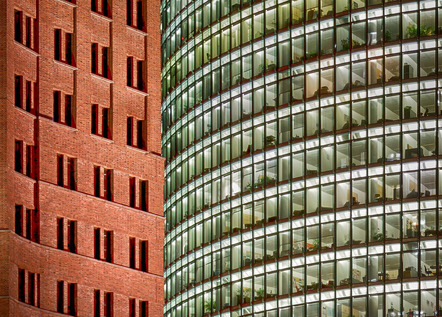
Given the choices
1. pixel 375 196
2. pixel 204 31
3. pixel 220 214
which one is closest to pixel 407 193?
pixel 375 196

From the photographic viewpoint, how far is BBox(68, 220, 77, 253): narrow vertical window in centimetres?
9231

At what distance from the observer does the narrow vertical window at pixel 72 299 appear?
91062 millimetres

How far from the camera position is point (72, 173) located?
9400 centimetres

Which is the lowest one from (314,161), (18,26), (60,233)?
(60,233)

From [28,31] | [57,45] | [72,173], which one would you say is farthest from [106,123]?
[28,31]

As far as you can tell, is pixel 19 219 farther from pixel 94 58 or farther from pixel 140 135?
pixel 94 58

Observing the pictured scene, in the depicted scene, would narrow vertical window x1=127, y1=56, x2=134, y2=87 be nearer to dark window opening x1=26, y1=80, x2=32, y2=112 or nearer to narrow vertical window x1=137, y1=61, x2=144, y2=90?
narrow vertical window x1=137, y1=61, x2=144, y2=90

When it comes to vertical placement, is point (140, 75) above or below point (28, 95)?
above

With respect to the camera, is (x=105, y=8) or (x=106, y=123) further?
(x=105, y=8)

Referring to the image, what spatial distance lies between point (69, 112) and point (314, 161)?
34.8 metres

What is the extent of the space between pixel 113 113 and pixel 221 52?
39.4 m

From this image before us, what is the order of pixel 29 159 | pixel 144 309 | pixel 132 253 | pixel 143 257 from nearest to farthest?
pixel 29 159, pixel 144 309, pixel 132 253, pixel 143 257

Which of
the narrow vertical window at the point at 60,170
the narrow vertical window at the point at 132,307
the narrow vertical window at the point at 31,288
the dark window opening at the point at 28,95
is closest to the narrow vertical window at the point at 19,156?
the dark window opening at the point at 28,95

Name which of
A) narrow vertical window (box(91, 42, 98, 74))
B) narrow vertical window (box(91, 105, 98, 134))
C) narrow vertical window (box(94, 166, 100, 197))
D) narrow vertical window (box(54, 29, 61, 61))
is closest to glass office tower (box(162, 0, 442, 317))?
narrow vertical window (box(91, 42, 98, 74))
